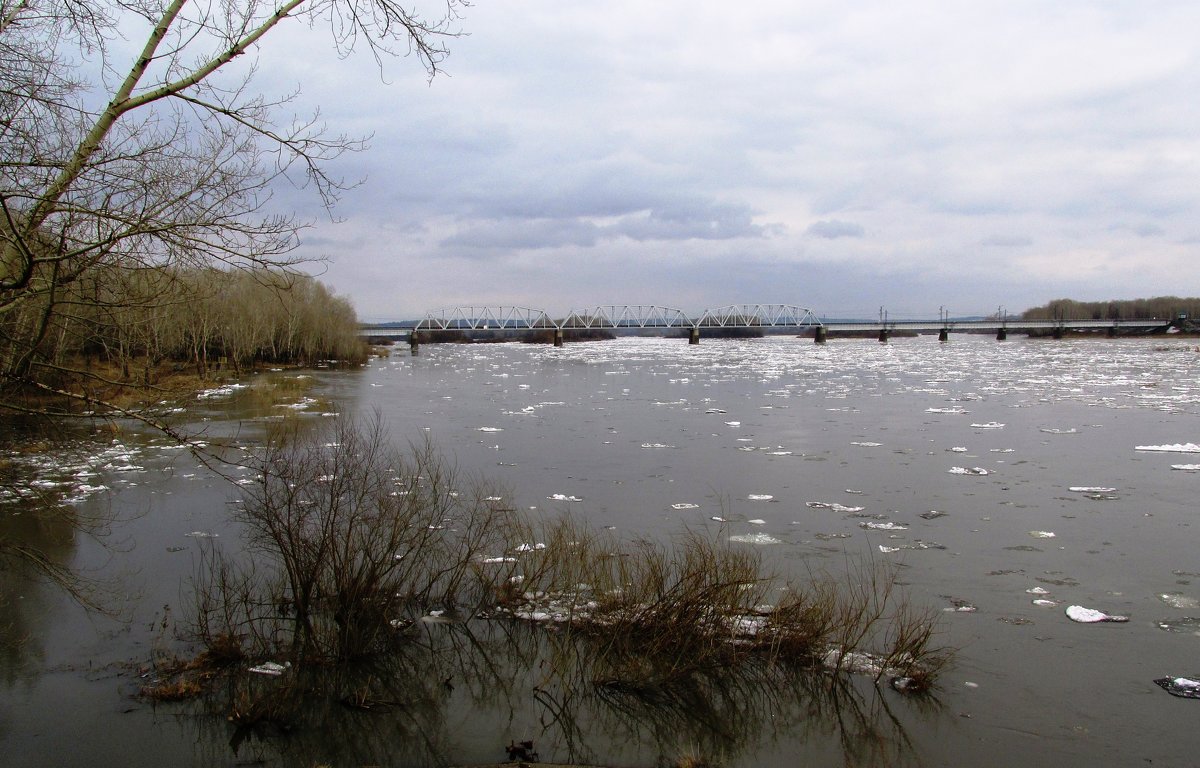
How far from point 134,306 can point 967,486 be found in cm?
1329

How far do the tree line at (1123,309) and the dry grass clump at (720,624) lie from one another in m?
130

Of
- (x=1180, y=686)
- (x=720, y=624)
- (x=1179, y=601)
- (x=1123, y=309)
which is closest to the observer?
(x=1180, y=686)

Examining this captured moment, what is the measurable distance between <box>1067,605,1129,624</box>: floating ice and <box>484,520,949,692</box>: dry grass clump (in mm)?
1576

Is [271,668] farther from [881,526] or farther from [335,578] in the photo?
[881,526]

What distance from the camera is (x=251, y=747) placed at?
6.26 m

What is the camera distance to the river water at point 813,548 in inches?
247

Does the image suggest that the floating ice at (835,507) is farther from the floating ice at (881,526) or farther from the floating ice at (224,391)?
the floating ice at (224,391)

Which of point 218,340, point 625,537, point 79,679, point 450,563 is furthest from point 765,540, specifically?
point 218,340

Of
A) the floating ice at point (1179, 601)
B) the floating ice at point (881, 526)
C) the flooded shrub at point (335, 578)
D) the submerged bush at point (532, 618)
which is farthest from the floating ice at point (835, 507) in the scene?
the flooded shrub at point (335, 578)

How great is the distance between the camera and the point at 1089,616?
8.20 metres

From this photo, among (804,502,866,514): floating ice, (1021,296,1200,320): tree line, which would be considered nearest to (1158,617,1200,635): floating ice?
(804,502,866,514): floating ice

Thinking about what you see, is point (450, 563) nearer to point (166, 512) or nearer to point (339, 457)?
point (339, 457)

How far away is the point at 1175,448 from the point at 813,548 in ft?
38.7

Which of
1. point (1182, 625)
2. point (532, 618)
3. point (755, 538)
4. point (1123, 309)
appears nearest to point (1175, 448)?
point (1182, 625)
